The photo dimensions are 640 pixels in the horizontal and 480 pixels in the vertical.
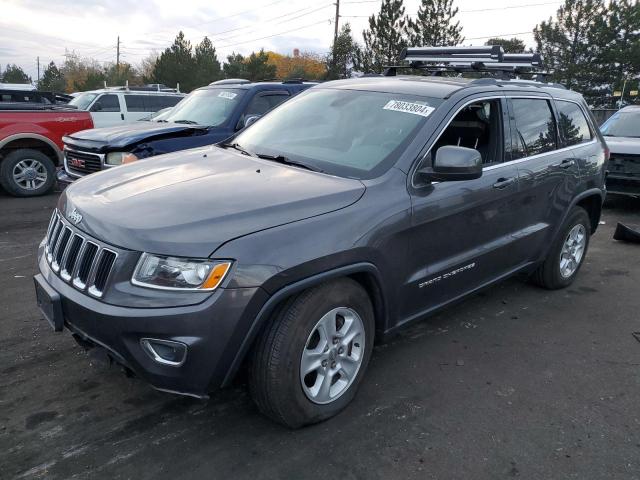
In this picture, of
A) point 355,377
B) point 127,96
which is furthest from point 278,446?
point 127,96

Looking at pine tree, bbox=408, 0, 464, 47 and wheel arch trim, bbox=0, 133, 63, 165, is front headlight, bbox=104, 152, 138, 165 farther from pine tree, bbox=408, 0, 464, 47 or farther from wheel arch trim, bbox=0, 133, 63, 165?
pine tree, bbox=408, 0, 464, 47

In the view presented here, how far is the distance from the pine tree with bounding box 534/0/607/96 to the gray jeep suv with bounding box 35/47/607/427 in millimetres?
38285

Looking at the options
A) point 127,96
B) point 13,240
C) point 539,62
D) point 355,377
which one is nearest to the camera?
point 355,377

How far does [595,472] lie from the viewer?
2.58 m

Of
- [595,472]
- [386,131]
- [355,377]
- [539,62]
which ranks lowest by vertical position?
[595,472]

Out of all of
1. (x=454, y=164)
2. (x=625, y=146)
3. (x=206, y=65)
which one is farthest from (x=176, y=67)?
(x=454, y=164)

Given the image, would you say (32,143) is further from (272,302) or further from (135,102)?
(272,302)

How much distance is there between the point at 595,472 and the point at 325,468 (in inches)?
51.6

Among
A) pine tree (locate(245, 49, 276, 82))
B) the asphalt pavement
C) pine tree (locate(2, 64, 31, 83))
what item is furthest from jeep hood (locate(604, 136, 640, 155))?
pine tree (locate(2, 64, 31, 83))

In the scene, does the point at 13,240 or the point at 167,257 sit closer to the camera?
the point at 167,257

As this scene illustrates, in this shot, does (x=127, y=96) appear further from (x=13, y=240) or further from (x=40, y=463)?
(x=40, y=463)

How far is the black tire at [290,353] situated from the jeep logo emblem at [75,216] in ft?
3.68

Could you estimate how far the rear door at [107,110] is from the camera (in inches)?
522

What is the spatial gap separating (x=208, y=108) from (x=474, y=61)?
13.5 feet
